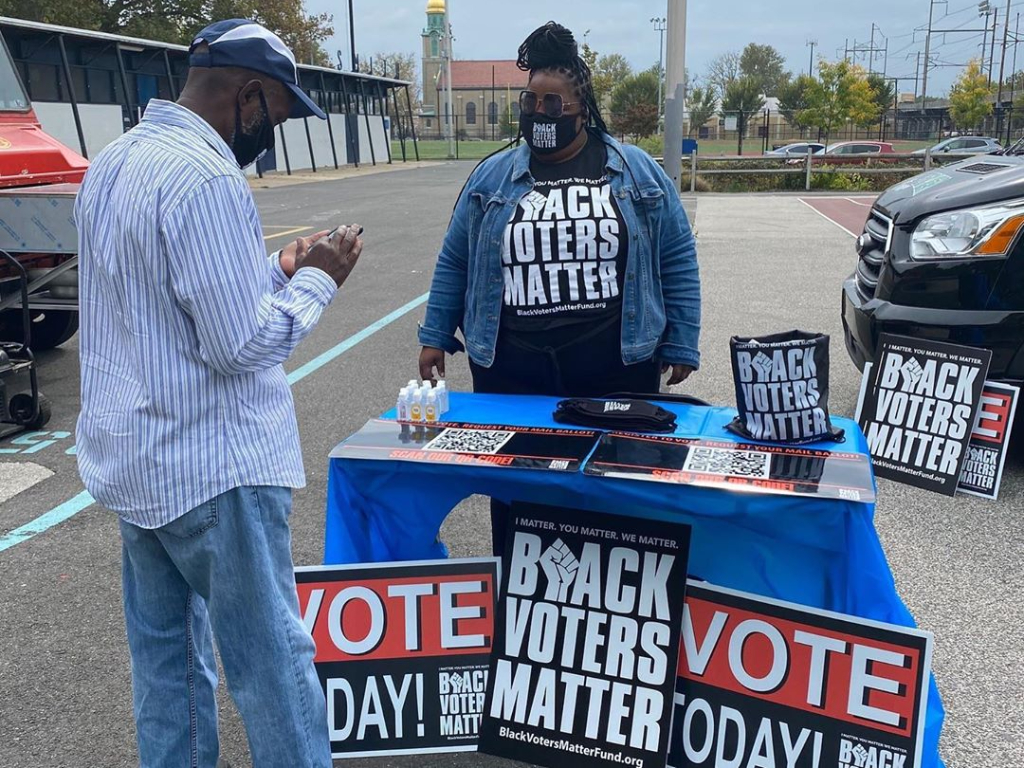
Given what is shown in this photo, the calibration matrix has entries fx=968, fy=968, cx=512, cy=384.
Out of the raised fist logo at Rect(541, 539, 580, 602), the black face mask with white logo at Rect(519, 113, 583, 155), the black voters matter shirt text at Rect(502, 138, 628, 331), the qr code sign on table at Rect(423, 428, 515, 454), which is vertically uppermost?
the black face mask with white logo at Rect(519, 113, 583, 155)

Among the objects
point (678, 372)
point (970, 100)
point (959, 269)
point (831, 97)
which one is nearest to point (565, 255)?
point (678, 372)

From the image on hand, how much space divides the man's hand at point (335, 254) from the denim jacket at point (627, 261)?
37.8 inches

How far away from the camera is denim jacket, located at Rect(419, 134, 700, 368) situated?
304cm

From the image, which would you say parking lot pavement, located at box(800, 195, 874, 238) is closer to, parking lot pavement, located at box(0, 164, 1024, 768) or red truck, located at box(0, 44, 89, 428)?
parking lot pavement, located at box(0, 164, 1024, 768)

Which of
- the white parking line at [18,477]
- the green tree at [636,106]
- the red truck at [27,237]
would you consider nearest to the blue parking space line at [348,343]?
the red truck at [27,237]

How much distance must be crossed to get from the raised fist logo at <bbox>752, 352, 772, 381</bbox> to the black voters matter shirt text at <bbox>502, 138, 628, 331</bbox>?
0.62 meters

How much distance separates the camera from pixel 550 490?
2691mm

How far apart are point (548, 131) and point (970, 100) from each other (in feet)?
179

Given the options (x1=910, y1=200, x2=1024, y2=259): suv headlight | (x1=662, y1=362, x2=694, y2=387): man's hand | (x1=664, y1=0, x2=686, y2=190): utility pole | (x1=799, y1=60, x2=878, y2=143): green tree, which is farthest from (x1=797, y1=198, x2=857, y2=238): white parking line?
(x1=799, y1=60, x2=878, y2=143): green tree

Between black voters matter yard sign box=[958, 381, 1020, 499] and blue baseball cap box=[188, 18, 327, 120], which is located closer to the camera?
blue baseball cap box=[188, 18, 327, 120]

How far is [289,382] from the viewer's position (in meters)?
6.50

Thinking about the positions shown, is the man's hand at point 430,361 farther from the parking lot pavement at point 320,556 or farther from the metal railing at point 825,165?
the metal railing at point 825,165

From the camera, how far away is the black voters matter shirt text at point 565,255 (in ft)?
9.75

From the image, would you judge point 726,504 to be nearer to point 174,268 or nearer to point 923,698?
point 923,698
